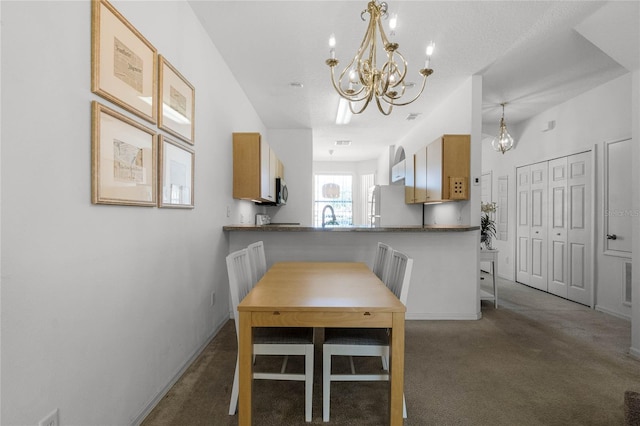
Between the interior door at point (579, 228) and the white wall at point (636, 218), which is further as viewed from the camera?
the interior door at point (579, 228)

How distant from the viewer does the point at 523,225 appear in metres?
5.27

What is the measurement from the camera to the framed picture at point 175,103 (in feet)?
6.31

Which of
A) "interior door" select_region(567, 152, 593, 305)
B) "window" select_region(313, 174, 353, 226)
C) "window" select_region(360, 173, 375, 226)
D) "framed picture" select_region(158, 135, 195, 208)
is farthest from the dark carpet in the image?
"window" select_region(313, 174, 353, 226)

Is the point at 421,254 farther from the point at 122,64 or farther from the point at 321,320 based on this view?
the point at 122,64

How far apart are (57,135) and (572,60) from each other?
4.35 meters

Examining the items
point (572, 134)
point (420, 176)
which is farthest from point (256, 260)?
point (572, 134)

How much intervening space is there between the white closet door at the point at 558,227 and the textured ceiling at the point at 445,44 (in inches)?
39.4

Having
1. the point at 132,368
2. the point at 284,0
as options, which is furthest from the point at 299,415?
the point at 284,0

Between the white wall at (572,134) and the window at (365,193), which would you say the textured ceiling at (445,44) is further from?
the window at (365,193)

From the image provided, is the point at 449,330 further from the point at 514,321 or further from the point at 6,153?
the point at 6,153

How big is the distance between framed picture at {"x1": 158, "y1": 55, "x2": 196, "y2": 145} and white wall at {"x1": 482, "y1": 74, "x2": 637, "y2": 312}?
456cm

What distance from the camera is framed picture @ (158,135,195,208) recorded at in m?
1.93

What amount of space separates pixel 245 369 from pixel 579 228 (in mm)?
4677

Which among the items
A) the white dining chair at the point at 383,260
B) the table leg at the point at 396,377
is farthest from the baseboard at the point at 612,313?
the table leg at the point at 396,377
